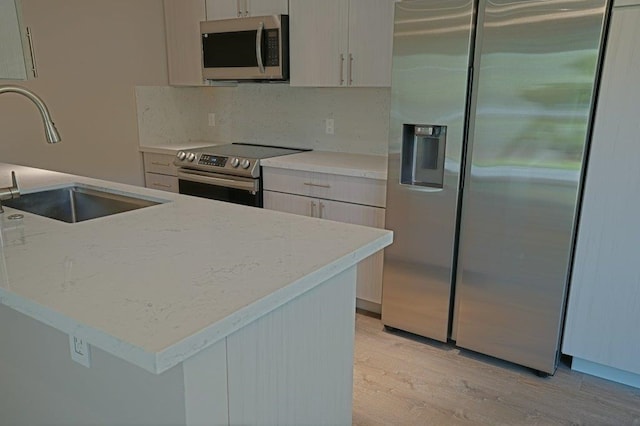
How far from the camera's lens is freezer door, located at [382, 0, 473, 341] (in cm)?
241

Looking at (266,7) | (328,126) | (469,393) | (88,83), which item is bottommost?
(469,393)

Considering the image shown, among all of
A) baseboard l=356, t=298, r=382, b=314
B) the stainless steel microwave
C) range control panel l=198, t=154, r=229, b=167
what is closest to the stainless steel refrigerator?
baseboard l=356, t=298, r=382, b=314

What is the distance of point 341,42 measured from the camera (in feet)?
10.2

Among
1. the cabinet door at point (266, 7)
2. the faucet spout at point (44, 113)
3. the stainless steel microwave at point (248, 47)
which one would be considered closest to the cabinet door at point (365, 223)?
the stainless steel microwave at point (248, 47)

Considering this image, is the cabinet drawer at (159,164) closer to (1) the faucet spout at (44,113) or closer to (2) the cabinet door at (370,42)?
(2) the cabinet door at (370,42)

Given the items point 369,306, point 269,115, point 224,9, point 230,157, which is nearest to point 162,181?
point 230,157

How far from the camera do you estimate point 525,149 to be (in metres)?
2.29

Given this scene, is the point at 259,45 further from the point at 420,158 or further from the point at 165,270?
the point at 165,270

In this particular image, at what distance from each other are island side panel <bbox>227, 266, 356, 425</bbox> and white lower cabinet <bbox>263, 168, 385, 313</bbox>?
1389mm

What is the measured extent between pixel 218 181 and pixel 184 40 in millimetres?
1267

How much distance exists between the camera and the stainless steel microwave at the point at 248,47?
3.29 m

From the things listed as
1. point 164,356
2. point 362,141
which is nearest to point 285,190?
point 362,141

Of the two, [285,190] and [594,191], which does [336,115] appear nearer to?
[285,190]

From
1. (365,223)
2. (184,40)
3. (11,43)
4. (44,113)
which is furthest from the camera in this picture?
(184,40)
